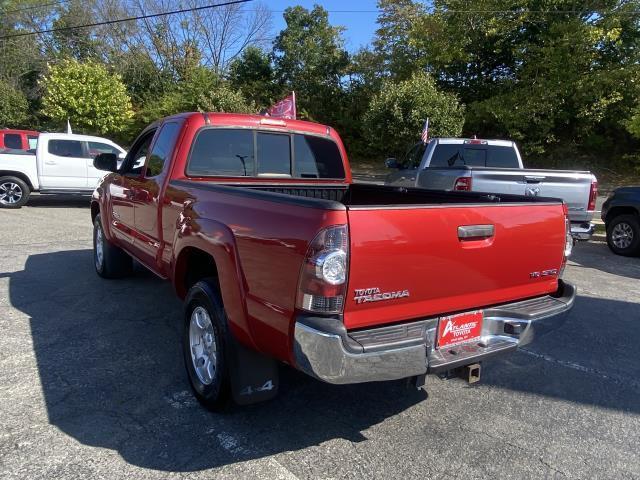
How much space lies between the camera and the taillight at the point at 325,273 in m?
2.38

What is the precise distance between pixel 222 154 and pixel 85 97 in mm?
24926

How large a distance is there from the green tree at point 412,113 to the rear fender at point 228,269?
1942 cm

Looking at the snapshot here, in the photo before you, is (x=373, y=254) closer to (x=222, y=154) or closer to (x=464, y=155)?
(x=222, y=154)

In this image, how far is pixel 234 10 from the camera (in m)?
39.1

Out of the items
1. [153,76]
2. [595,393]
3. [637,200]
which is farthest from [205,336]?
[153,76]

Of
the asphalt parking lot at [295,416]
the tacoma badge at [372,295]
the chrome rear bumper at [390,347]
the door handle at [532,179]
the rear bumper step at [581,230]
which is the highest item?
the door handle at [532,179]

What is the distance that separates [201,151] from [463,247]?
244 cm

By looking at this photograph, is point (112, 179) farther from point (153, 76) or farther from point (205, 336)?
point (153, 76)

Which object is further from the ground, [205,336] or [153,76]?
[153,76]

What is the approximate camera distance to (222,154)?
4.39m

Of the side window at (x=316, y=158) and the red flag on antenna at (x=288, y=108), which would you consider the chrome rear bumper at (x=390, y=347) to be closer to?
the side window at (x=316, y=158)

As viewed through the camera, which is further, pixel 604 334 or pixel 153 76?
pixel 153 76

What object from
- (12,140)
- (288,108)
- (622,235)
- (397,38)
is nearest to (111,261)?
(622,235)

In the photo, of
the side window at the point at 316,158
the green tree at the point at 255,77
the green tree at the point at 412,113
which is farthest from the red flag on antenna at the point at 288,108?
the green tree at the point at 255,77
